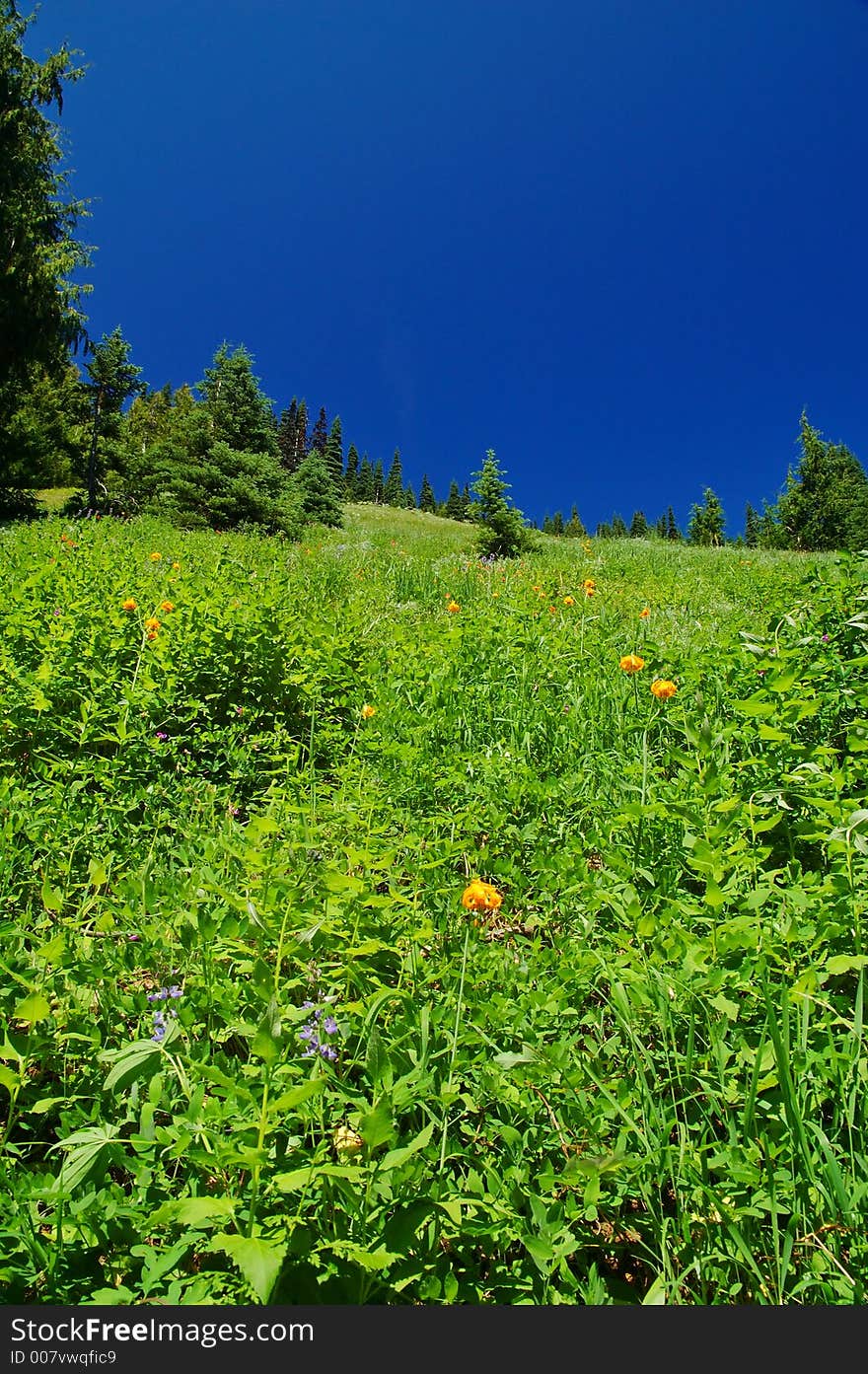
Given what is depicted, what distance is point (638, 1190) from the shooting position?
1.32 m

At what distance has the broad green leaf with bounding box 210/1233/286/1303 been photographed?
0.97 metres

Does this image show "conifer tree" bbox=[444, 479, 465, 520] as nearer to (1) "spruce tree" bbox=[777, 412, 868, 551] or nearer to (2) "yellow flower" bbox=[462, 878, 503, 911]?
(1) "spruce tree" bbox=[777, 412, 868, 551]

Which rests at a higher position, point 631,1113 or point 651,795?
point 651,795

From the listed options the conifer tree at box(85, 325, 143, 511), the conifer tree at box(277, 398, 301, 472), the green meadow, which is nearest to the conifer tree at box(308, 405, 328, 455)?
the conifer tree at box(277, 398, 301, 472)

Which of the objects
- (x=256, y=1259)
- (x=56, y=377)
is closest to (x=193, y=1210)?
(x=256, y=1259)

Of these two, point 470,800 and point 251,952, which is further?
point 470,800

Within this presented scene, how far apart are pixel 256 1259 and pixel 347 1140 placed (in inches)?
17.9

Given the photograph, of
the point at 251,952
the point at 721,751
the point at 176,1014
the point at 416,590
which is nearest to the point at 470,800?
the point at 721,751

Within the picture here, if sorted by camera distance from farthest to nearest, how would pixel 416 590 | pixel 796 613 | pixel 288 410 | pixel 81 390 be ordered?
pixel 288 410
pixel 81 390
pixel 416 590
pixel 796 613

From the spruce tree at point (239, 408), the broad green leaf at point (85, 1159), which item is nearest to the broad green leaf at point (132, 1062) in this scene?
the broad green leaf at point (85, 1159)

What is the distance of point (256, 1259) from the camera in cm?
99

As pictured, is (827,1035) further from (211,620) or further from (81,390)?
(81,390)

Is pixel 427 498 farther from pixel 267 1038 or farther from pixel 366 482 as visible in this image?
pixel 267 1038

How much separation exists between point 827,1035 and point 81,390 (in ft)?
146
